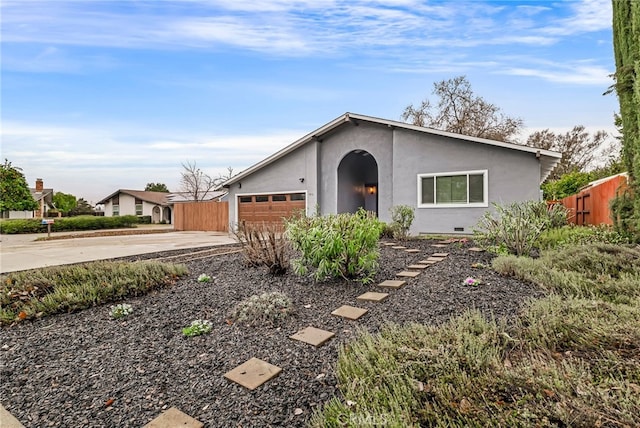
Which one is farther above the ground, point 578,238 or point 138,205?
point 138,205

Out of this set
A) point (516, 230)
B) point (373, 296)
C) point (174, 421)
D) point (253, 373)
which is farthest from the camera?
point (516, 230)

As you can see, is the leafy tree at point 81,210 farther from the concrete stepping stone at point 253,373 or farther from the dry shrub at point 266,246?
the concrete stepping stone at point 253,373

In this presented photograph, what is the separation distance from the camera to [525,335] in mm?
2176

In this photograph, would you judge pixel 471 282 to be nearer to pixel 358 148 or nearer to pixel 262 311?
pixel 262 311

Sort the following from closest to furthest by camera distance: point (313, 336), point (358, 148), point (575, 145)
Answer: point (313, 336) < point (358, 148) < point (575, 145)

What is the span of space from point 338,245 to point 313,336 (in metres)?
1.52

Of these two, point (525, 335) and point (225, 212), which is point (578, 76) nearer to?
point (525, 335)

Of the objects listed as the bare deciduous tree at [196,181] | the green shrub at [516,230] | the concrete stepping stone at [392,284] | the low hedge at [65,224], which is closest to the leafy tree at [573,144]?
the green shrub at [516,230]

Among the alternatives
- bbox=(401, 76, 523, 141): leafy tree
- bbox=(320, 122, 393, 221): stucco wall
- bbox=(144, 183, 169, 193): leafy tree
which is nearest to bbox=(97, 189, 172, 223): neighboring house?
bbox=(144, 183, 169, 193): leafy tree

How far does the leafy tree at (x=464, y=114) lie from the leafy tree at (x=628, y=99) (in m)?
14.9

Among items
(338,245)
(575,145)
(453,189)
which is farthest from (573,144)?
(338,245)

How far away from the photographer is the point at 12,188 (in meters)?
15.8

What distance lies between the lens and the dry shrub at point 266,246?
4578 mm

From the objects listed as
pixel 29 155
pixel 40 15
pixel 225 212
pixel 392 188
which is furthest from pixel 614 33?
pixel 29 155
